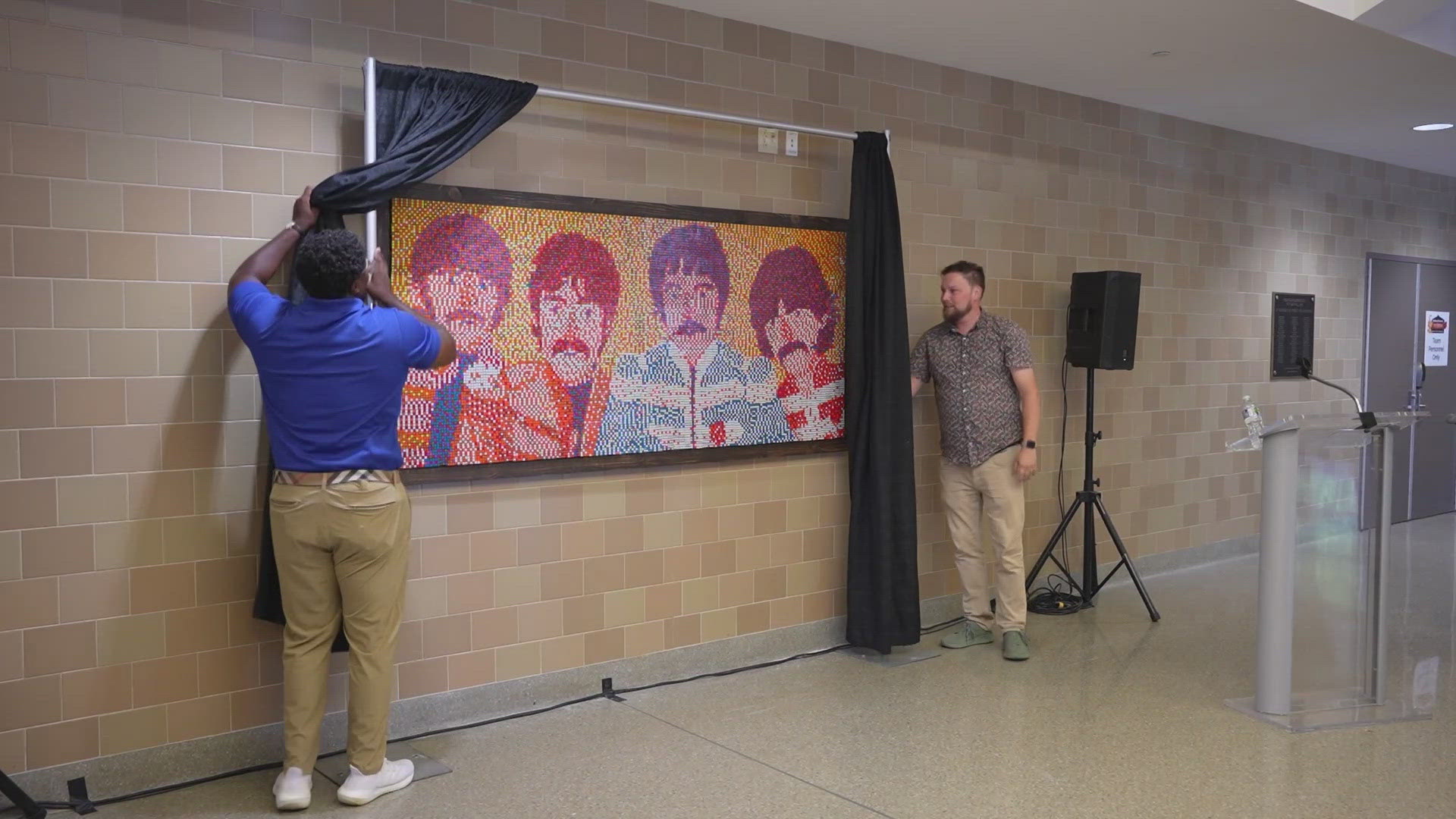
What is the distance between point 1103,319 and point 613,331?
2734 mm

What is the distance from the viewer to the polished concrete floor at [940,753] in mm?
3352

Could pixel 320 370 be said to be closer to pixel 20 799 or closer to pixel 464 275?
pixel 464 275

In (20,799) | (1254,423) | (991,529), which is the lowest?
(20,799)

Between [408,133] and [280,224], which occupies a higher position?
[408,133]

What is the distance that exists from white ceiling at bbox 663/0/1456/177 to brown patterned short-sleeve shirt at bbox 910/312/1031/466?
4.31 ft

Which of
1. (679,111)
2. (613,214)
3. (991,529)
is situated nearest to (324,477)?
(613,214)

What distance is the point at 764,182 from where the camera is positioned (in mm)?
4812

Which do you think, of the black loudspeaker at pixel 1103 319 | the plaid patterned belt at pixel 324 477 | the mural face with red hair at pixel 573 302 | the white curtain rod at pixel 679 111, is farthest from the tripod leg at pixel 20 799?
the black loudspeaker at pixel 1103 319

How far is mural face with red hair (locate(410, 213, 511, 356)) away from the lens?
3844 mm

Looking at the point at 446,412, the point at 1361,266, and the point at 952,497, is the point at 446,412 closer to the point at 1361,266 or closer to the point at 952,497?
the point at 952,497

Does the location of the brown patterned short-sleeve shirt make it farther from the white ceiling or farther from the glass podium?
the white ceiling

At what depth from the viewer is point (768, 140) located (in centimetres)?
479

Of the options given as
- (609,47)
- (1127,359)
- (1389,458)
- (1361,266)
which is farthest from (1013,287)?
(1361,266)

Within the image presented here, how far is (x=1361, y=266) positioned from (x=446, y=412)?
23.9 ft
